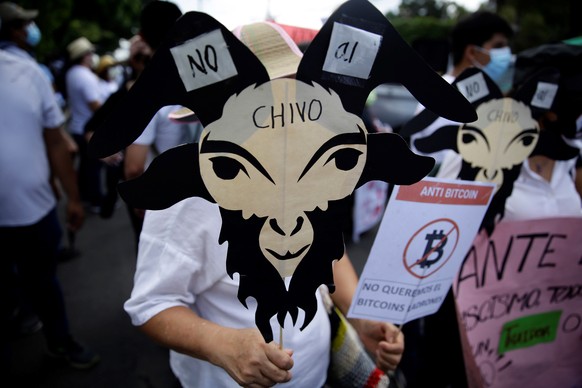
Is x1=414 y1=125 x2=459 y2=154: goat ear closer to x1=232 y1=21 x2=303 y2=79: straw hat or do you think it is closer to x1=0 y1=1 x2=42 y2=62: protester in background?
x1=232 y1=21 x2=303 y2=79: straw hat

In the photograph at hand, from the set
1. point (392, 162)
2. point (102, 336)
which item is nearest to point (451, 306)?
point (392, 162)

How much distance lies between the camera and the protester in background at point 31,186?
187 cm

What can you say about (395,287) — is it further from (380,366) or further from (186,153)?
(186,153)

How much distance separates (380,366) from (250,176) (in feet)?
2.60

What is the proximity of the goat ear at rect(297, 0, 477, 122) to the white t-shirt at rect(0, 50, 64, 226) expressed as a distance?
1705mm

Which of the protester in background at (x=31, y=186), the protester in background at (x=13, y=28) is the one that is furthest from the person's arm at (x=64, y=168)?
the protester in background at (x=13, y=28)

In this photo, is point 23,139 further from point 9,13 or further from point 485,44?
point 485,44

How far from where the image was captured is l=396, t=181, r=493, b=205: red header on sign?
3.38 feet

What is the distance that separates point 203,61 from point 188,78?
0.14 ft

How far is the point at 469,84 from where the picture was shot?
1.27 meters

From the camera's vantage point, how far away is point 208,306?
1.09 metres

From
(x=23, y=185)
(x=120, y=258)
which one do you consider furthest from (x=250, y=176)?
(x=120, y=258)

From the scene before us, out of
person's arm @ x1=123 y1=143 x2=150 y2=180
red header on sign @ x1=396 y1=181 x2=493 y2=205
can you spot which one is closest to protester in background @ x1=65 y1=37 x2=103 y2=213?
person's arm @ x1=123 y1=143 x2=150 y2=180

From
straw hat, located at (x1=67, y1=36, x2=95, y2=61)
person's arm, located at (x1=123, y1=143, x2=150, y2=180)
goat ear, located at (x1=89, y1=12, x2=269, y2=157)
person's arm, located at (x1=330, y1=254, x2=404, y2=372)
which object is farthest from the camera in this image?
straw hat, located at (x1=67, y1=36, x2=95, y2=61)
